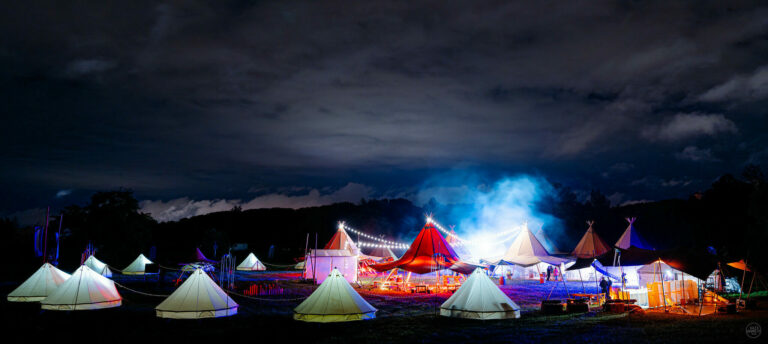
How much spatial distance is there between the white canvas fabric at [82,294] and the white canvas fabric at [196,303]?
361 cm

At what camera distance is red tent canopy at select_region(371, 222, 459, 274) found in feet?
76.9

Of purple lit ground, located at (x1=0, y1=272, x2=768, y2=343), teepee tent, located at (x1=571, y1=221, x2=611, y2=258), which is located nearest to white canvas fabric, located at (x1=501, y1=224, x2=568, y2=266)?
teepee tent, located at (x1=571, y1=221, x2=611, y2=258)

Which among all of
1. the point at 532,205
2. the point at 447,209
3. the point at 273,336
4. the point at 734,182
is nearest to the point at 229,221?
the point at 447,209

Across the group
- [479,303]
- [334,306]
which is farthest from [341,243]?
[479,303]

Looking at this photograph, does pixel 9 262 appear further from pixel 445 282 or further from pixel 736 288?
pixel 736 288

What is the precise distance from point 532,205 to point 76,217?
53.9 meters

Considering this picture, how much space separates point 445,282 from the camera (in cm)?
2608

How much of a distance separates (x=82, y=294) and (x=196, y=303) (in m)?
4.93

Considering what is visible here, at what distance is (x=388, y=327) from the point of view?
12523 mm

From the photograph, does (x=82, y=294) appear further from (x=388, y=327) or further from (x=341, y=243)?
(x=341, y=243)

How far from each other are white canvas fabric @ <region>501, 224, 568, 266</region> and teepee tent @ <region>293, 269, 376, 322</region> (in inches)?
743

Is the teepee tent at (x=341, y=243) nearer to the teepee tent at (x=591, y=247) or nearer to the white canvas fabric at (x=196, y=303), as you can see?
the teepee tent at (x=591, y=247)

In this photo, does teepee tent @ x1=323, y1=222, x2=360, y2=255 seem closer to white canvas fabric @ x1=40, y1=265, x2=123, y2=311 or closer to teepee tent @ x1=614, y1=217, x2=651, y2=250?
teepee tent @ x1=614, y1=217, x2=651, y2=250

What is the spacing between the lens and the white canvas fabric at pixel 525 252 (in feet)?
99.5
